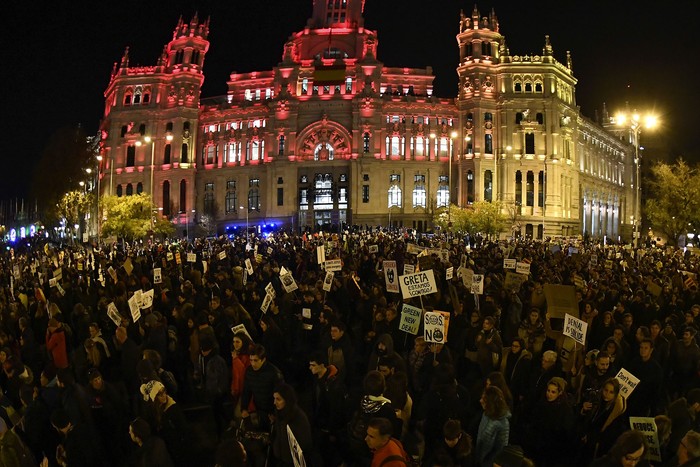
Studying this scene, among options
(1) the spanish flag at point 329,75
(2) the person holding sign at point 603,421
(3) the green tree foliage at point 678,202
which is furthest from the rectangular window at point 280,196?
(2) the person holding sign at point 603,421

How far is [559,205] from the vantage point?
74375mm

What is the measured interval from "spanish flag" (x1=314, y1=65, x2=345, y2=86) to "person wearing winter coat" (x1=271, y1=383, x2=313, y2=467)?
74516 millimetres

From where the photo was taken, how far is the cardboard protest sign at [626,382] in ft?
23.5

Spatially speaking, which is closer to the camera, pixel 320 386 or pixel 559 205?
pixel 320 386

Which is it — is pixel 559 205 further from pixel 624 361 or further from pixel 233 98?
pixel 624 361

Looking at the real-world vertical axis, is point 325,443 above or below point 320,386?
below

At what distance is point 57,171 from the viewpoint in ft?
207

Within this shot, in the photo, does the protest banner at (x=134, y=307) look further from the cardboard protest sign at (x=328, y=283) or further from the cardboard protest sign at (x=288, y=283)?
the cardboard protest sign at (x=328, y=283)

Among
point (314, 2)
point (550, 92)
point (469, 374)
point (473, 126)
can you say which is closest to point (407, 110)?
point (473, 126)

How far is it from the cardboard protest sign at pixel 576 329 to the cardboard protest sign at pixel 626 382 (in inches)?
58.9

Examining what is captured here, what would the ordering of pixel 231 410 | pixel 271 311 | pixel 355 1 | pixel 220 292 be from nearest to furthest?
pixel 231 410 < pixel 271 311 < pixel 220 292 < pixel 355 1

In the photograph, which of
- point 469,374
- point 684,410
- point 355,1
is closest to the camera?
point 684,410

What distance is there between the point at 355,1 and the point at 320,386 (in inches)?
3368

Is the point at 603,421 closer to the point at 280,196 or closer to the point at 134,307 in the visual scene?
the point at 134,307
